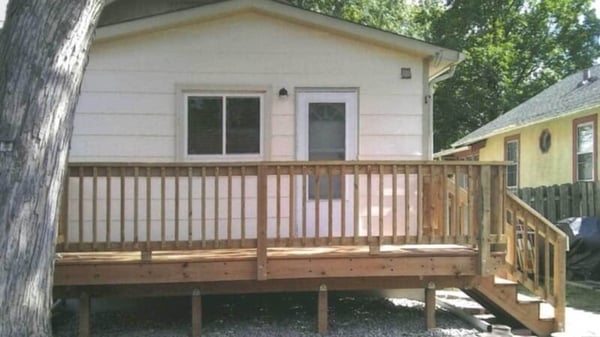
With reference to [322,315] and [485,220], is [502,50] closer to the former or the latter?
[485,220]

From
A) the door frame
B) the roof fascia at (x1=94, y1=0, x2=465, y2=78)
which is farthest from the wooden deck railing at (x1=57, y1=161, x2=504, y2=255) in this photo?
the roof fascia at (x1=94, y1=0, x2=465, y2=78)

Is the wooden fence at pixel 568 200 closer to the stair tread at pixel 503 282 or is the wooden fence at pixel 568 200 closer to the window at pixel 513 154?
the window at pixel 513 154

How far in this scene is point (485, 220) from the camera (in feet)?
20.2

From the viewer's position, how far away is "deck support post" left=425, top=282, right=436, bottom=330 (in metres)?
6.42

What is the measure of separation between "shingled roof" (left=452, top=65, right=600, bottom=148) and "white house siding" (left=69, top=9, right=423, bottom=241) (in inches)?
256

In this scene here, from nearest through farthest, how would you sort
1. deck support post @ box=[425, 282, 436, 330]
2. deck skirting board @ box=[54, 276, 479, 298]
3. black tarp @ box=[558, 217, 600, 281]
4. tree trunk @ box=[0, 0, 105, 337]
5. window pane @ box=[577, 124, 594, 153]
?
tree trunk @ box=[0, 0, 105, 337], deck skirting board @ box=[54, 276, 479, 298], deck support post @ box=[425, 282, 436, 330], black tarp @ box=[558, 217, 600, 281], window pane @ box=[577, 124, 594, 153]

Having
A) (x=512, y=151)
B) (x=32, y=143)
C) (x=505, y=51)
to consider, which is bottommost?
(x=32, y=143)

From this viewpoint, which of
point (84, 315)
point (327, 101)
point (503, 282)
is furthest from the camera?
point (327, 101)

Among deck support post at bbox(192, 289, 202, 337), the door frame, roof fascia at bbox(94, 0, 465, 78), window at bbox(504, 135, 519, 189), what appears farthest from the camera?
window at bbox(504, 135, 519, 189)

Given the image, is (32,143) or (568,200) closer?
(32,143)

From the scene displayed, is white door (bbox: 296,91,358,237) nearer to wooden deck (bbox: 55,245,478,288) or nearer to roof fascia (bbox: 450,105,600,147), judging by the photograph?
wooden deck (bbox: 55,245,478,288)

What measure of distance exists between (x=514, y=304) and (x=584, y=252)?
4626mm

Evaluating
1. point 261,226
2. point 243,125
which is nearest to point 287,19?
point 243,125

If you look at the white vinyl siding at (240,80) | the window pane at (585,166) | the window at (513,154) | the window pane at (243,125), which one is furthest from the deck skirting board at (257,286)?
the window at (513,154)
